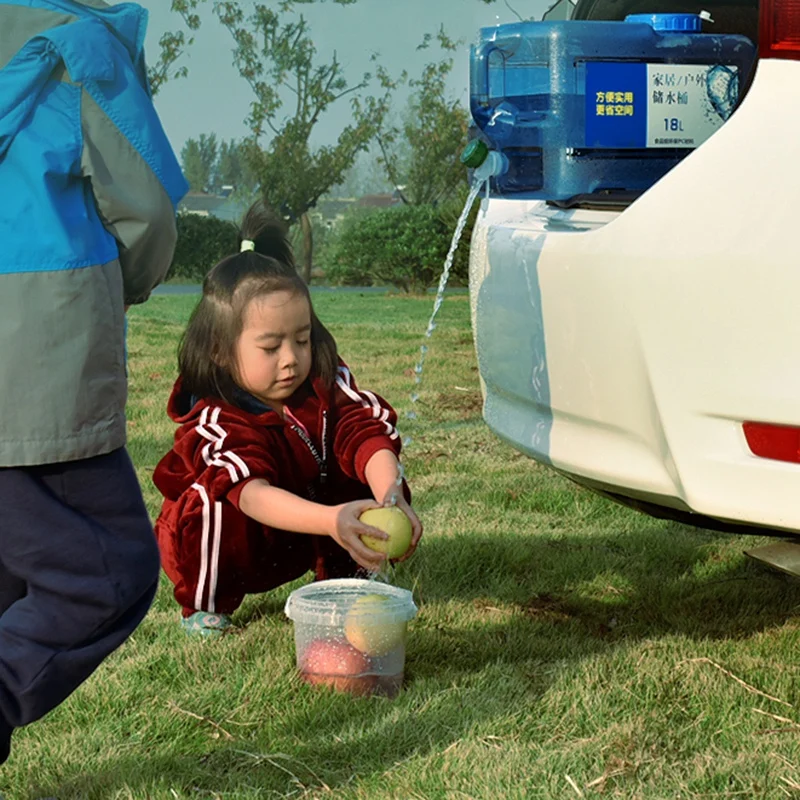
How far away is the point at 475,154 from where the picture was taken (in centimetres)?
347

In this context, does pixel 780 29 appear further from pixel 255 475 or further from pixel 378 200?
pixel 378 200

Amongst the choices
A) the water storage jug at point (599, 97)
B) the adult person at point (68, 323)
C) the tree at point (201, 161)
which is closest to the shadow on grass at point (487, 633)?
the adult person at point (68, 323)

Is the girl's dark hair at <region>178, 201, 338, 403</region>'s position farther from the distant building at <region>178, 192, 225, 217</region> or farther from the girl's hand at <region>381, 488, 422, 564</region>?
the distant building at <region>178, 192, 225, 217</region>

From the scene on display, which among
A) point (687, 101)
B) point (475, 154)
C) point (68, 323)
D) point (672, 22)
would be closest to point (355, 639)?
point (68, 323)

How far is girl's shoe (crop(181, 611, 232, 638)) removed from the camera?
325 centimetres

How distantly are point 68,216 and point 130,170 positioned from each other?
0.42 feet

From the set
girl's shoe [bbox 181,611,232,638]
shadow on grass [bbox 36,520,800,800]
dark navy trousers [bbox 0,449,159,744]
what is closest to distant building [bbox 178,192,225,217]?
shadow on grass [bbox 36,520,800,800]

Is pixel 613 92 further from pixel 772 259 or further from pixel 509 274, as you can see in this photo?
pixel 772 259

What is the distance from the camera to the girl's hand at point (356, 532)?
269 centimetres

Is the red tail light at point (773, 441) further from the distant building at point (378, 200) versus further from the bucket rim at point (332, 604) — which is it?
the distant building at point (378, 200)

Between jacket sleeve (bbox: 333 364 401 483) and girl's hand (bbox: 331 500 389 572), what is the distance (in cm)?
39

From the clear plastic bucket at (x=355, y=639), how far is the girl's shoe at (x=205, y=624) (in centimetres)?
39

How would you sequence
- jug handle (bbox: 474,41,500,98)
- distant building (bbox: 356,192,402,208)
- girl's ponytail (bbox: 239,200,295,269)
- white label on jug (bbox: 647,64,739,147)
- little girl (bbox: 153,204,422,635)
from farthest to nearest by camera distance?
distant building (bbox: 356,192,402,208)
jug handle (bbox: 474,41,500,98)
girl's ponytail (bbox: 239,200,295,269)
white label on jug (bbox: 647,64,739,147)
little girl (bbox: 153,204,422,635)

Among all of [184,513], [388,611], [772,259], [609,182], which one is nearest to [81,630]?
[388,611]
